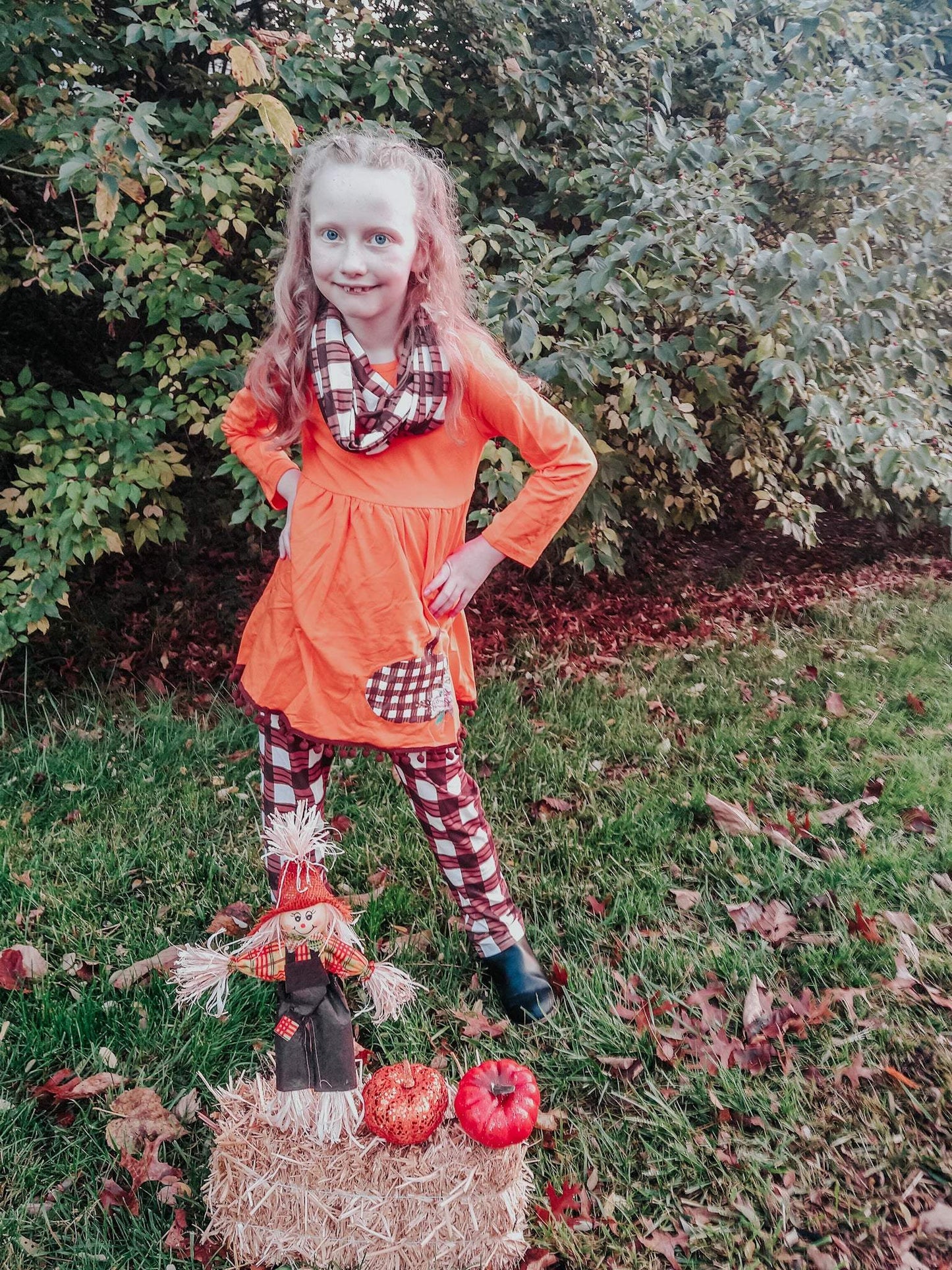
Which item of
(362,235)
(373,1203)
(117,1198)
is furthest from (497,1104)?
(362,235)

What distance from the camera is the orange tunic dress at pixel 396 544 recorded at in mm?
1755

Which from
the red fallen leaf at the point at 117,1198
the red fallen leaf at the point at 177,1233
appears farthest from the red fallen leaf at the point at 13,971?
the red fallen leaf at the point at 177,1233

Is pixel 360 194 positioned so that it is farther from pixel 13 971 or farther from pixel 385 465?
pixel 13 971

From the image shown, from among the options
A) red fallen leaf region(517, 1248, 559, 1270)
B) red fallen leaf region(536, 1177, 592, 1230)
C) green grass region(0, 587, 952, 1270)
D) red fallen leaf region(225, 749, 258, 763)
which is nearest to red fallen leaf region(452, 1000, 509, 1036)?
green grass region(0, 587, 952, 1270)

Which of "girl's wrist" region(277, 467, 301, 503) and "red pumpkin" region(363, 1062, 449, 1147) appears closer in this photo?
"red pumpkin" region(363, 1062, 449, 1147)

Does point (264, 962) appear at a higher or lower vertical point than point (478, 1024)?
higher

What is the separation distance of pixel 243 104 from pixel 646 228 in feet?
4.29

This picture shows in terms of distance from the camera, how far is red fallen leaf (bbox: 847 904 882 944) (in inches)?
93.0

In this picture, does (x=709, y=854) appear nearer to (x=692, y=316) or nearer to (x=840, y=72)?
(x=692, y=316)

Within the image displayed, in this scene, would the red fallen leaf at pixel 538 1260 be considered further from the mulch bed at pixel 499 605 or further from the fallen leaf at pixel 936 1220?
the mulch bed at pixel 499 605

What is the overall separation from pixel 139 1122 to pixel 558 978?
1.03m

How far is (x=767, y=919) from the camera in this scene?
8.09 ft

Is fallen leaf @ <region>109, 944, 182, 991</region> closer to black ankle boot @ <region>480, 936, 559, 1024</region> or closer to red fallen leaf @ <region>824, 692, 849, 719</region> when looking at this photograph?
black ankle boot @ <region>480, 936, 559, 1024</region>

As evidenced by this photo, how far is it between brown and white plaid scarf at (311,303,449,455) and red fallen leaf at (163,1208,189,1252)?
1515 millimetres
